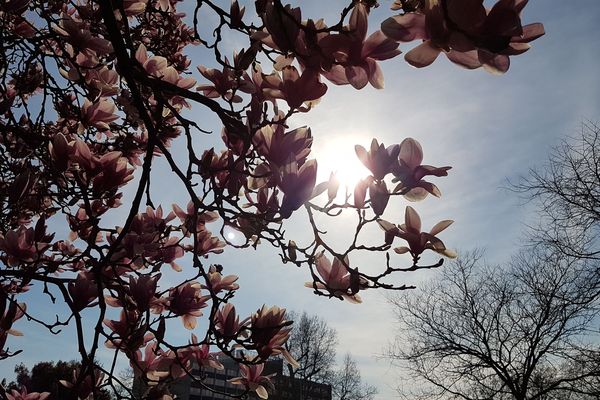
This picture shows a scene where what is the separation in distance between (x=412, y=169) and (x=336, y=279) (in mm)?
415

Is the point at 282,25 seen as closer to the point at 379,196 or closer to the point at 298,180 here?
the point at 298,180

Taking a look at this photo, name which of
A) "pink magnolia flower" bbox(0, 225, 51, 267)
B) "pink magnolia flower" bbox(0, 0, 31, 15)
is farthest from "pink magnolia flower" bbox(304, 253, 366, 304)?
"pink magnolia flower" bbox(0, 0, 31, 15)

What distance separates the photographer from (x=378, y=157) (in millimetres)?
1224

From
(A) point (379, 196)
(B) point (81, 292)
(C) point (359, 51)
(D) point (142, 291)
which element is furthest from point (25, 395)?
(C) point (359, 51)

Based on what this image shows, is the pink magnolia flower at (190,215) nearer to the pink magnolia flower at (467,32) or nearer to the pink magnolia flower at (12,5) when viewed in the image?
the pink magnolia flower at (12,5)

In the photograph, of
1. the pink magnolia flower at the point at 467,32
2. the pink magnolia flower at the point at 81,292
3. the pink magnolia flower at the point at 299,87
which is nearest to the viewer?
the pink magnolia flower at the point at 467,32

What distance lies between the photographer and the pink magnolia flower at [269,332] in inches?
57.9

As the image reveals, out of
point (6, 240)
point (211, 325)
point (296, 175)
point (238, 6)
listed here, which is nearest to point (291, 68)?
Answer: point (296, 175)

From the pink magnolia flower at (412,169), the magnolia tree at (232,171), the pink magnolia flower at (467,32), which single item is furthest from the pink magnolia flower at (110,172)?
the pink magnolia flower at (467,32)

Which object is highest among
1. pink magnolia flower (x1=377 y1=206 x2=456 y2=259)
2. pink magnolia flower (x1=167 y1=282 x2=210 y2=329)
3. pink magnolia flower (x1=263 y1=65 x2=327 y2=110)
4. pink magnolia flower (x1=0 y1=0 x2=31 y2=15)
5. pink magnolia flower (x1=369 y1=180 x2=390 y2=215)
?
pink magnolia flower (x1=0 y1=0 x2=31 y2=15)

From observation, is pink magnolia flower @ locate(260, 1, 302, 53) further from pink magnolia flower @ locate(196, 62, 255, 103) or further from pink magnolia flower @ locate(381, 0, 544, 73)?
pink magnolia flower @ locate(196, 62, 255, 103)

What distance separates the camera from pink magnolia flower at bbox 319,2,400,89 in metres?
0.98

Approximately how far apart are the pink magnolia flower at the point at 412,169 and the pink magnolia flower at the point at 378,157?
0.02 m

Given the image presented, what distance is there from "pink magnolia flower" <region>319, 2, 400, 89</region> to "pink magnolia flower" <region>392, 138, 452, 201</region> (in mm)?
249
